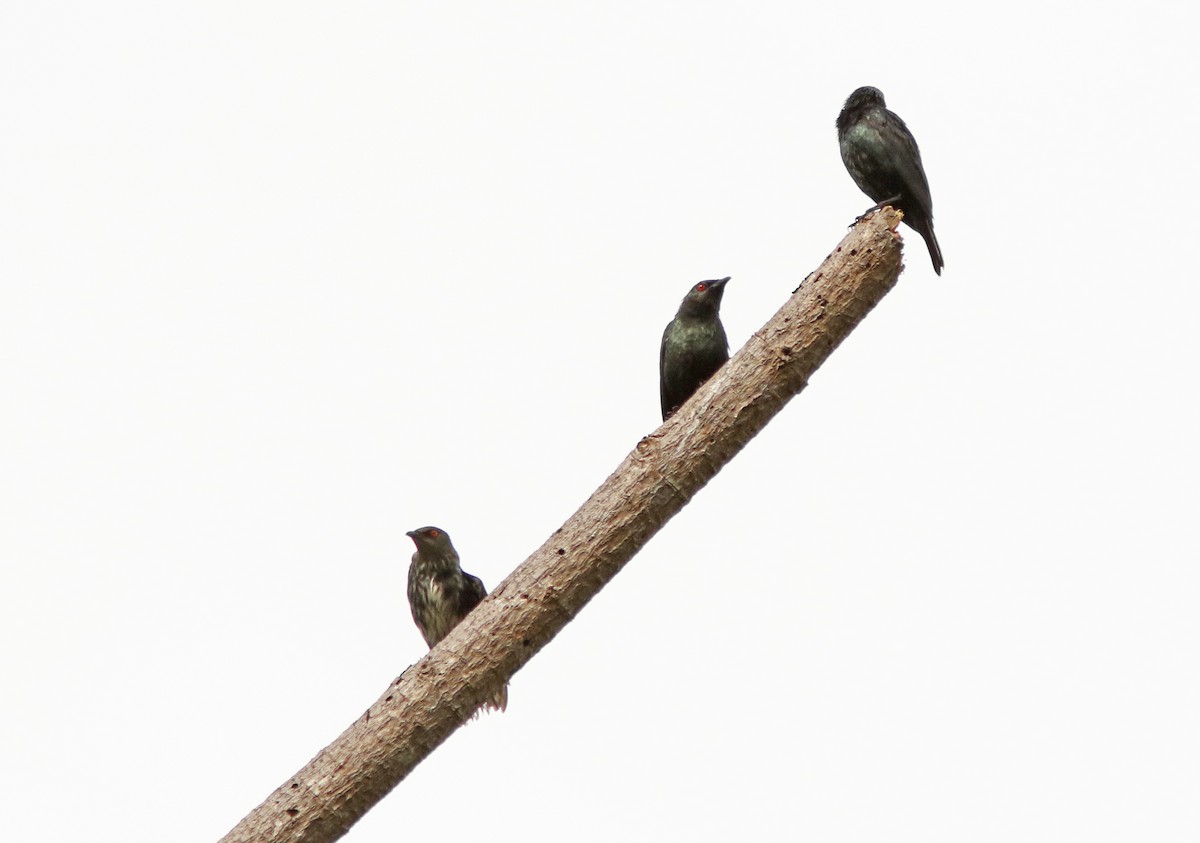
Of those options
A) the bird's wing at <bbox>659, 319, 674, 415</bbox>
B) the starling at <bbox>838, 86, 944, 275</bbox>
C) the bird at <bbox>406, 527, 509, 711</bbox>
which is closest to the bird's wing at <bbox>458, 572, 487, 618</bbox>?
the bird at <bbox>406, 527, 509, 711</bbox>

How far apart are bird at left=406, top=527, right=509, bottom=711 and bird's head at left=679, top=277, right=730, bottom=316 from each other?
217 centimetres

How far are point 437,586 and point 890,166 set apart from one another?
380cm

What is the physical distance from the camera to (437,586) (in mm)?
7586

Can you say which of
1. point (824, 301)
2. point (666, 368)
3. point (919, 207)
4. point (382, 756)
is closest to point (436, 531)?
point (666, 368)

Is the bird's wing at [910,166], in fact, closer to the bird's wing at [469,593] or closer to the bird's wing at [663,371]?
the bird's wing at [663,371]

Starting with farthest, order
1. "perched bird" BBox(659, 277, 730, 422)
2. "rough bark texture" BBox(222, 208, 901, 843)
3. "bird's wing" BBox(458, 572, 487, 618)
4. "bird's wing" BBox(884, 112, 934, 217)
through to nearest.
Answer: "perched bird" BBox(659, 277, 730, 422), "bird's wing" BBox(458, 572, 487, 618), "bird's wing" BBox(884, 112, 934, 217), "rough bark texture" BBox(222, 208, 901, 843)

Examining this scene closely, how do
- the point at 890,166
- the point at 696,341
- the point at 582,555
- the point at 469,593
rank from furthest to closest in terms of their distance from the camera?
1. the point at 696,341
2. the point at 469,593
3. the point at 890,166
4. the point at 582,555

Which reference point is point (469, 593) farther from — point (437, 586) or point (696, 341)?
point (696, 341)

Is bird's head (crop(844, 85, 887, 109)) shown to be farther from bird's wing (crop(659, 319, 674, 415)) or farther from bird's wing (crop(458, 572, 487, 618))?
bird's wing (crop(458, 572, 487, 618))

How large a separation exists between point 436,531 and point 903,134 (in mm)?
3816

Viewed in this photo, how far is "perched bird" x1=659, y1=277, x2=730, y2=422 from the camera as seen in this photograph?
778cm

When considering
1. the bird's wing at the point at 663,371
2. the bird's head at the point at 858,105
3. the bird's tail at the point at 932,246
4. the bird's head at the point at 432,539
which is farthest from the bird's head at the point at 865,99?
the bird's head at the point at 432,539

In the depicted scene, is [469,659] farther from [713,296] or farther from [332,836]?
[713,296]

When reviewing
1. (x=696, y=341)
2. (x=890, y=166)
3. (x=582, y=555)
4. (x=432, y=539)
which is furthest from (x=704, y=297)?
(x=582, y=555)
